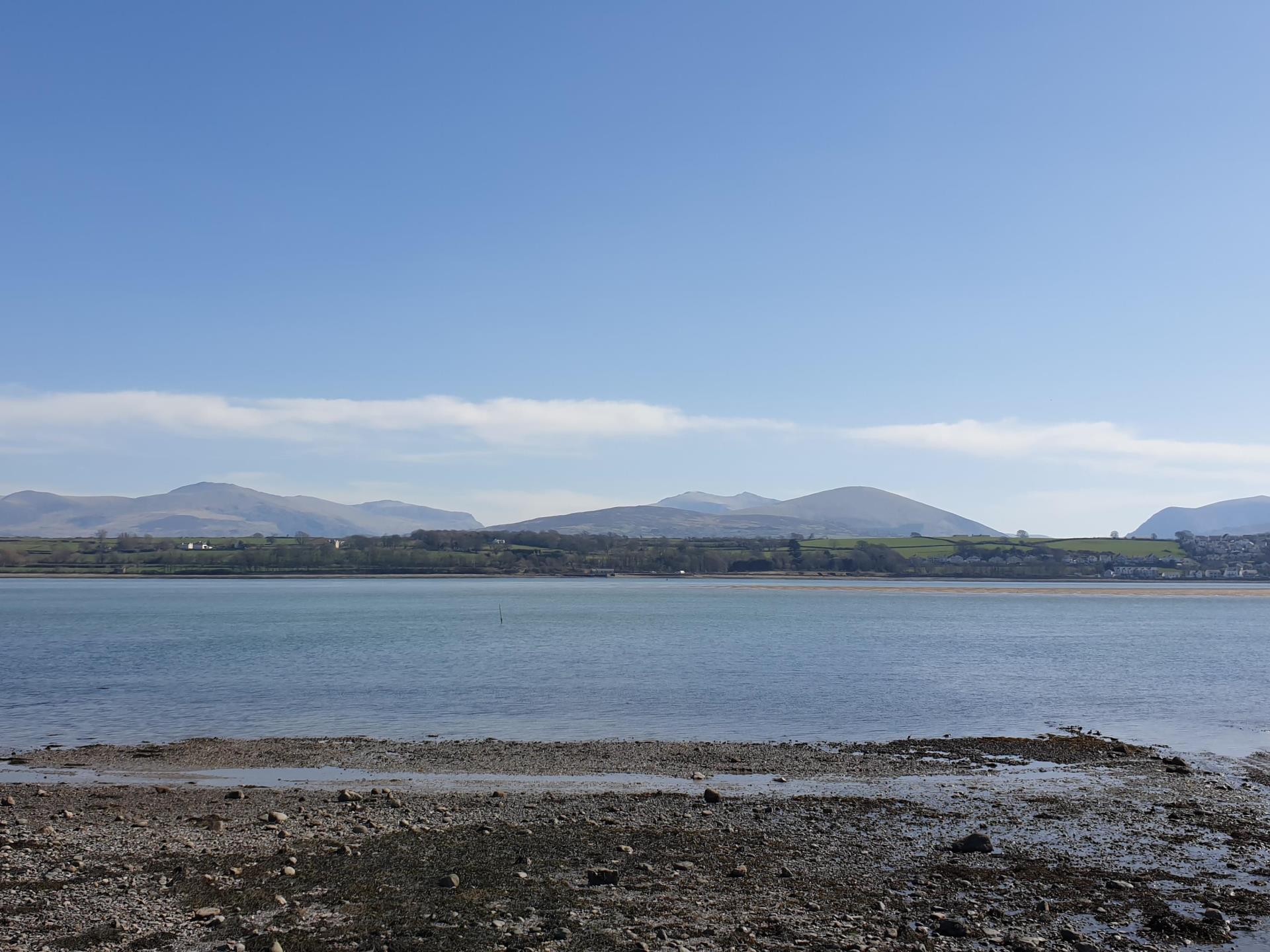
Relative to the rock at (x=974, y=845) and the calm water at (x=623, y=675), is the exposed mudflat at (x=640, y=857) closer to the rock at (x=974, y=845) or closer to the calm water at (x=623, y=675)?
the rock at (x=974, y=845)

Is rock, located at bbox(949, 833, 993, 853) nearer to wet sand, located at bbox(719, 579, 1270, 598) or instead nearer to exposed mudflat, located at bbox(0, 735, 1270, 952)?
exposed mudflat, located at bbox(0, 735, 1270, 952)

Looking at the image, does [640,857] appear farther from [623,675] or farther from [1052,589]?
[1052,589]

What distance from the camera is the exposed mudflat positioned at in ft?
38.0

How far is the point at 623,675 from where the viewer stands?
42.7 m

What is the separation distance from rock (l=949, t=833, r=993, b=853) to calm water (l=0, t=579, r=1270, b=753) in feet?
38.7

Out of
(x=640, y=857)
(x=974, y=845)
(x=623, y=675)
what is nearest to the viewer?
(x=640, y=857)

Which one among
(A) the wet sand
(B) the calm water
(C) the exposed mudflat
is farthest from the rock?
(A) the wet sand

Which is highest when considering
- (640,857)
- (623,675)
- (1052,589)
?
(640,857)

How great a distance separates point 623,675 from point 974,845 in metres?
28.2

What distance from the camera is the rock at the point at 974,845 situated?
49.9 ft

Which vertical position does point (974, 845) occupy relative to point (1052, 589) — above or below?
above

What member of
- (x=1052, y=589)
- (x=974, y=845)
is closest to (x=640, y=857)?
(x=974, y=845)

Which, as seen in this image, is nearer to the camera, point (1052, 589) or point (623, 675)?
point (623, 675)

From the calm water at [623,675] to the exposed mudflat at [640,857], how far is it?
20.4 ft
